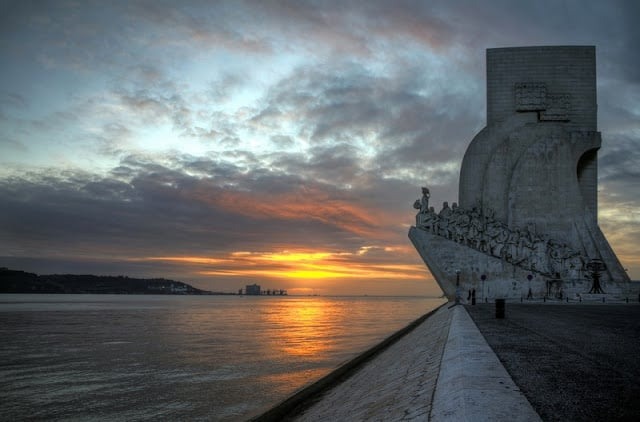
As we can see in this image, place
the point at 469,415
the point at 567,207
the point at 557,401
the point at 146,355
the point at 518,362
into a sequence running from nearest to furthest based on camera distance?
1. the point at 469,415
2. the point at 557,401
3. the point at 518,362
4. the point at 146,355
5. the point at 567,207

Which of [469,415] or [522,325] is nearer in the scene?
[469,415]

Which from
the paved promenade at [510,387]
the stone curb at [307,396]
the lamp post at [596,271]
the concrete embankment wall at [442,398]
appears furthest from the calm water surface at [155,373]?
the lamp post at [596,271]

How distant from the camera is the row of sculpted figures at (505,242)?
25578 millimetres

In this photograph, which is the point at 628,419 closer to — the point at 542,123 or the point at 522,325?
the point at 522,325

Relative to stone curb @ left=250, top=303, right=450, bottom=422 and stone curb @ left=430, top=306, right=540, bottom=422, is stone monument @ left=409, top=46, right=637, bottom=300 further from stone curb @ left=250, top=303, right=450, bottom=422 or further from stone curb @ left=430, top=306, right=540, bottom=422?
stone curb @ left=430, top=306, right=540, bottom=422

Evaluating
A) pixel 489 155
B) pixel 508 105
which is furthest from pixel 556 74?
pixel 489 155

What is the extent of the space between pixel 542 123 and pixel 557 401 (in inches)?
1133

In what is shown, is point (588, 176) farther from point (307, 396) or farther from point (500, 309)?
point (307, 396)

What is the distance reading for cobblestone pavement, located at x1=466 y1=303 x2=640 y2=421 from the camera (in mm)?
3329

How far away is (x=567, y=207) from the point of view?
92.2ft

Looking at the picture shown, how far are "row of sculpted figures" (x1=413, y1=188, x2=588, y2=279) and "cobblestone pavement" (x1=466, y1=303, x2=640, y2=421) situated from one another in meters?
17.2

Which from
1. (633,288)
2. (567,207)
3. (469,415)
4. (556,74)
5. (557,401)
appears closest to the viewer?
(469,415)

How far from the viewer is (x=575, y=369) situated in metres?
4.81

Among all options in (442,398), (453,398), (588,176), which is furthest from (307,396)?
(588,176)
